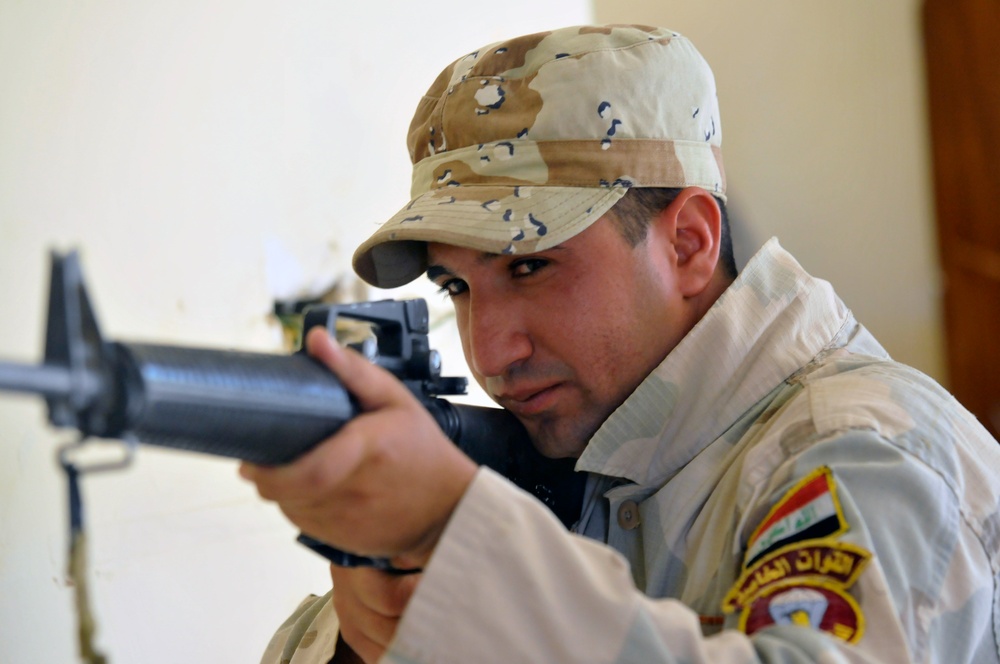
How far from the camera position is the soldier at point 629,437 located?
22.8 inches

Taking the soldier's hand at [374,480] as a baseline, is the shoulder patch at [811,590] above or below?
below

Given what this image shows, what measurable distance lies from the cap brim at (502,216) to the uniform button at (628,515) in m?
0.26

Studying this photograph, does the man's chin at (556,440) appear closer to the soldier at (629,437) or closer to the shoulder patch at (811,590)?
the soldier at (629,437)

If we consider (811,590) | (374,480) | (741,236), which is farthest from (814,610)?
(741,236)

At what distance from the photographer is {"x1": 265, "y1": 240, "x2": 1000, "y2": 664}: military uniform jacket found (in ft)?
1.87

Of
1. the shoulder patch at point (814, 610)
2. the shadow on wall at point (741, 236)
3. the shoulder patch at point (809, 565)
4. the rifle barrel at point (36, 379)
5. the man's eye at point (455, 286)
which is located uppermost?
the rifle barrel at point (36, 379)

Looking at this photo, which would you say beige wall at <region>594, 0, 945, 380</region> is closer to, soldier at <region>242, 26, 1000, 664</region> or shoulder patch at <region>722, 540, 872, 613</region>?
soldier at <region>242, 26, 1000, 664</region>

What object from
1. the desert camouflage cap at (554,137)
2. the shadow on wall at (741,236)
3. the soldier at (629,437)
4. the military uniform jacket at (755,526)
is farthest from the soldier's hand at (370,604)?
the shadow on wall at (741,236)

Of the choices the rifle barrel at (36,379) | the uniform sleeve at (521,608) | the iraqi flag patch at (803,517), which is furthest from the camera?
the iraqi flag patch at (803,517)

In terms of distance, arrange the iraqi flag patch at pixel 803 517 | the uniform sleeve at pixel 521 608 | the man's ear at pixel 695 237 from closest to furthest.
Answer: the uniform sleeve at pixel 521 608 < the iraqi flag patch at pixel 803 517 < the man's ear at pixel 695 237

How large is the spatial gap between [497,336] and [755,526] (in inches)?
13.2

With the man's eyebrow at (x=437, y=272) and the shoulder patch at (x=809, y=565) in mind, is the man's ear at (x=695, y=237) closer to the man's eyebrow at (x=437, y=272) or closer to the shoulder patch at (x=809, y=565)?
the man's eyebrow at (x=437, y=272)

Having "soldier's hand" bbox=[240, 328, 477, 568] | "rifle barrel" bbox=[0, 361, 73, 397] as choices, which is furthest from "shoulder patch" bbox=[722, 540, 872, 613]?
"rifle barrel" bbox=[0, 361, 73, 397]

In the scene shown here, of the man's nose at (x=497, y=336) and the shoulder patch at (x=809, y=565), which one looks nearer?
the shoulder patch at (x=809, y=565)
